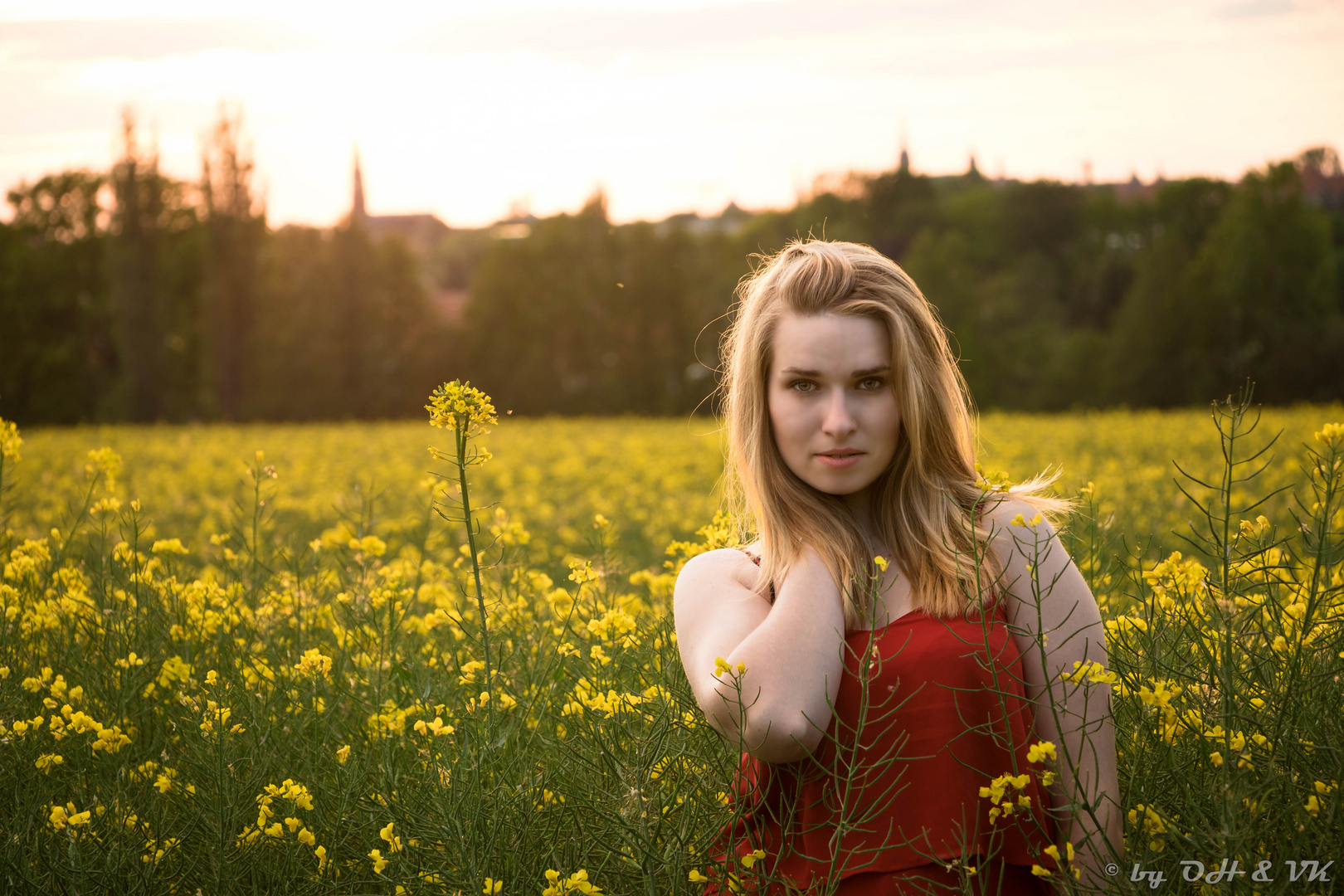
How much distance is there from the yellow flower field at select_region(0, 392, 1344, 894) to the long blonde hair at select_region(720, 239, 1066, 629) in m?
0.37

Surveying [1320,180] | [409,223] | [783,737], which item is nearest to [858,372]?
[783,737]

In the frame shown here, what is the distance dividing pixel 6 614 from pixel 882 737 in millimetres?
2800

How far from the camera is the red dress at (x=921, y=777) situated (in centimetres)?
177

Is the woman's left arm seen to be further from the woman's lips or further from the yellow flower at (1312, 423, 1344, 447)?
the yellow flower at (1312, 423, 1344, 447)

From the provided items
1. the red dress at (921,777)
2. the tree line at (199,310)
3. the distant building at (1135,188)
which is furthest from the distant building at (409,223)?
the red dress at (921,777)

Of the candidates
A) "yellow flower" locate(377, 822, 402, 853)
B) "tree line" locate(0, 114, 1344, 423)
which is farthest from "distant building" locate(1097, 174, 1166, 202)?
"yellow flower" locate(377, 822, 402, 853)

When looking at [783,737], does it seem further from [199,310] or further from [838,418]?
[199,310]

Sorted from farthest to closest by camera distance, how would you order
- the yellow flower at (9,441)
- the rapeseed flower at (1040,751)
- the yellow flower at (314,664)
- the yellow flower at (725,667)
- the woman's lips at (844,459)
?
the yellow flower at (9,441) < the yellow flower at (314,664) < the woman's lips at (844,459) < the yellow flower at (725,667) < the rapeseed flower at (1040,751)

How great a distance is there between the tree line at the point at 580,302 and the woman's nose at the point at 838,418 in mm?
30106

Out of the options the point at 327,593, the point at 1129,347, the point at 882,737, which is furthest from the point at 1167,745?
the point at 1129,347

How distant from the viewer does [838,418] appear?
1.97 metres

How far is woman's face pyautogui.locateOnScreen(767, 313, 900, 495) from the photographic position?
2.00 meters

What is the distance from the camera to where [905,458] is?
2102 mm

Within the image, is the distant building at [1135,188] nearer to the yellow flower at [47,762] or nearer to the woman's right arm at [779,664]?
the woman's right arm at [779,664]
